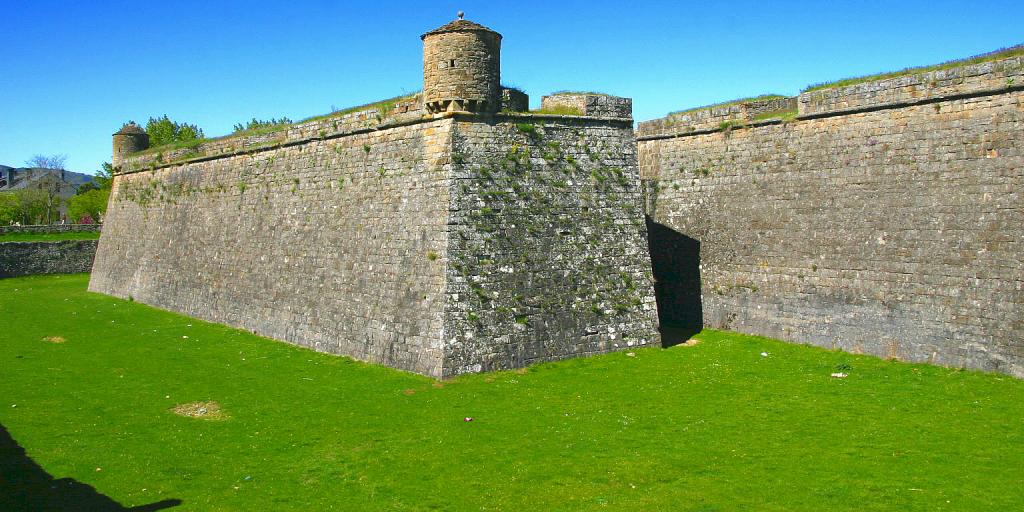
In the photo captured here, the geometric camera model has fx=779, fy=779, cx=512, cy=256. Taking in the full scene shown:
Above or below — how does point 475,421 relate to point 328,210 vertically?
below

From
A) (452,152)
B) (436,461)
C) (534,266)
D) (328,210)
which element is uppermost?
(452,152)

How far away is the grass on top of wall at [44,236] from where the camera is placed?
42.8 meters

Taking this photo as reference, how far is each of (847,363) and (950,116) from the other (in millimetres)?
5470

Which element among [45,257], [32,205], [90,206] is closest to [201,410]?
[45,257]

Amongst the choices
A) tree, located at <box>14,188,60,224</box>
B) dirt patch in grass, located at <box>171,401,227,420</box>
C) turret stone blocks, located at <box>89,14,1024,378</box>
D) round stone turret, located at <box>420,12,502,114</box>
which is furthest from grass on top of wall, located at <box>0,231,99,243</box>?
round stone turret, located at <box>420,12,502,114</box>

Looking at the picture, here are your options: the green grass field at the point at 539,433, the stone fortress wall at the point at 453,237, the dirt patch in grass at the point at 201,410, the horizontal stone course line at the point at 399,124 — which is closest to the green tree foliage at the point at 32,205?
the horizontal stone course line at the point at 399,124

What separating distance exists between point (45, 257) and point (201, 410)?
30.1 meters

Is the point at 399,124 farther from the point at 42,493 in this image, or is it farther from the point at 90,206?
the point at 90,206

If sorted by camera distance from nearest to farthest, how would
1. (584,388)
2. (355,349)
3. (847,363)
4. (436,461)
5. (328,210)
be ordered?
(436,461), (584,388), (847,363), (355,349), (328,210)

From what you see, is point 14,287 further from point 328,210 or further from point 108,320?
point 328,210

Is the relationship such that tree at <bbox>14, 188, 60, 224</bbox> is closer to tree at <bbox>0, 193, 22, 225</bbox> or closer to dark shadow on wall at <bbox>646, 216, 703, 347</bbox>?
tree at <bbox>0, 193, 22, 225</bbox>

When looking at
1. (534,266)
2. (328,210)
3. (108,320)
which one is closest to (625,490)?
(534,266)

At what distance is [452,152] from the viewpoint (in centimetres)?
1697

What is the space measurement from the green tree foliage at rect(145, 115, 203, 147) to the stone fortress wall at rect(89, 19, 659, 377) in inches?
1511
